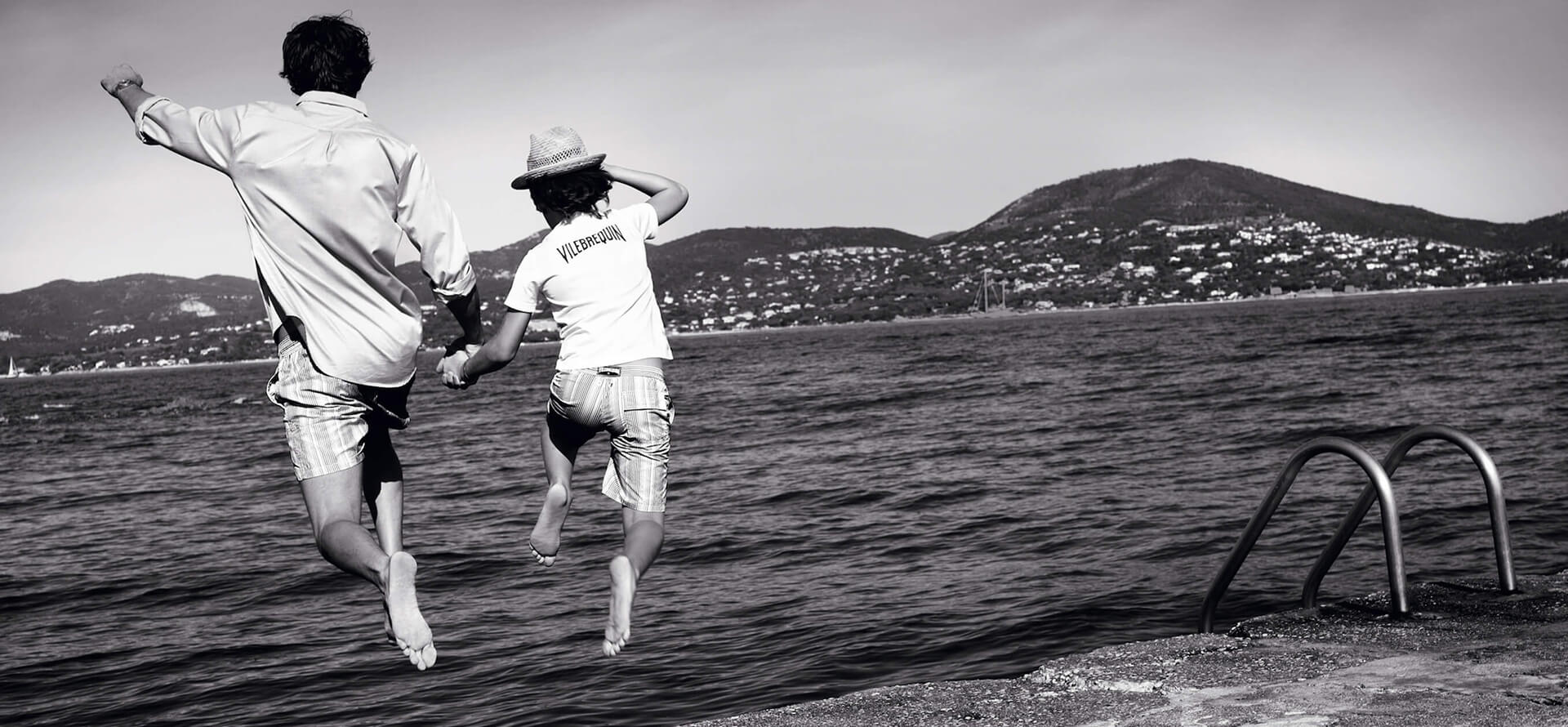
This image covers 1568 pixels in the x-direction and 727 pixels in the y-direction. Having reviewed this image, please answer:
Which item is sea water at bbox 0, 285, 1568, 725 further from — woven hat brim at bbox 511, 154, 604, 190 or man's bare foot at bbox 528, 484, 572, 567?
woven hat brim at bbox 511, 154, 604, 190

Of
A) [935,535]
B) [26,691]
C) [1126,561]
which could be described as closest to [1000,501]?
[935,535]

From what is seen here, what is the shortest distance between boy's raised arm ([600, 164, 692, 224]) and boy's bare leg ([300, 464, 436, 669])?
1.86 metres

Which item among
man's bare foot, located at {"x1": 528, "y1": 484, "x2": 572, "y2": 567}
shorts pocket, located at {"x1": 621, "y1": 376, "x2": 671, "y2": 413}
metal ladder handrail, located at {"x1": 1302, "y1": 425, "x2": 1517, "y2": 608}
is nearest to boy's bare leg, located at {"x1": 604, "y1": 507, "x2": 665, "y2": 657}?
man's bare foot, located at {"x1": 528, "y1": 484, "x2": 572, "y2": 567}

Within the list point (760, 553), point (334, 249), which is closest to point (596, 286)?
point (334, 249)

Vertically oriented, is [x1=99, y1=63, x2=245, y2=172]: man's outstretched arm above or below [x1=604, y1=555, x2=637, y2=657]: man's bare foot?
above

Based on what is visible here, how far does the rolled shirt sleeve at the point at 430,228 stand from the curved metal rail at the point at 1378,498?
5168 millimetres

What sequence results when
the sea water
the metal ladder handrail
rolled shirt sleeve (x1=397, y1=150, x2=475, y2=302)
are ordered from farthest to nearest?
the sea water < the metal ladder handrail < rolled shirt sleeve (x1=397, y1=150, x2=475, y2=302)

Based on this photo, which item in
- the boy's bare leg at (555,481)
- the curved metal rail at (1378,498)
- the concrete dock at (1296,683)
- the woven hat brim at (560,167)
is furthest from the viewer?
the curved metal rail at (1378,498)

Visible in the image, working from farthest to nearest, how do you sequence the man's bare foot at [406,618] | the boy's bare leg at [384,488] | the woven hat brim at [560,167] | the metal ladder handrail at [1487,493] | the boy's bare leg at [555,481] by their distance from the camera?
the metal ladder handrail at [1487,493] < the boy's bare leg at [555,481] < the woven hat brim at [560,167] < the boy's bare leg at [384,488] < the man's bare foot at [406,618]

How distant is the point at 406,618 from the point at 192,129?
1845mm

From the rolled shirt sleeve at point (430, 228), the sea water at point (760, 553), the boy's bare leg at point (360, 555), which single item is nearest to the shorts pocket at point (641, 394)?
the rolled shirt sleeve at point (430, 228)

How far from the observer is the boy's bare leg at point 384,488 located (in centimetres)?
480

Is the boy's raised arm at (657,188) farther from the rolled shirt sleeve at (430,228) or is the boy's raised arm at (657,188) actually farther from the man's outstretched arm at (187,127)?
the man's outstretched arm at (187,127)

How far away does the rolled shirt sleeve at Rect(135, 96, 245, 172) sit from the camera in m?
4.40
